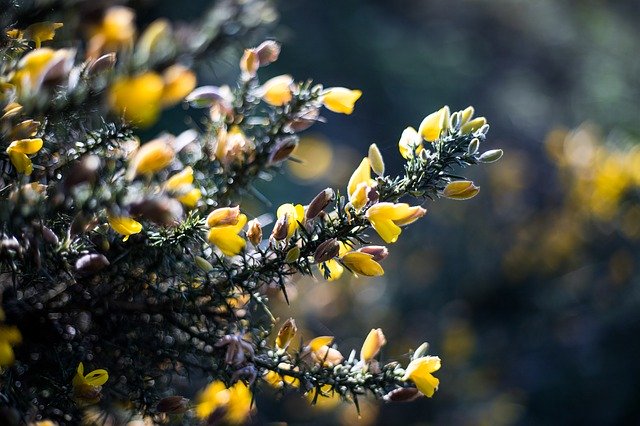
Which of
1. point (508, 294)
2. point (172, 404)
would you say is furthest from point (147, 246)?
point (508, 294)

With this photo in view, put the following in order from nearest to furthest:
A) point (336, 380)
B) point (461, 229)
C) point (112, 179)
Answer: point (112, 179) < point (336, 380) < point (461, 229)

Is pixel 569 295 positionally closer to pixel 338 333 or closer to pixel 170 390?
pixel 338 333

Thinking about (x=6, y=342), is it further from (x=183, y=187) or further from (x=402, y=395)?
(x=402, y=395)

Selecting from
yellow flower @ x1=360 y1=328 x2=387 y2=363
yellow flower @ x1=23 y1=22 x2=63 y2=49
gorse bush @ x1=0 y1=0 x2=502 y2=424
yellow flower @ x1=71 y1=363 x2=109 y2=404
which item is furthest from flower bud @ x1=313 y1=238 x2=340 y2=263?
yellow flower @ x1=23 y1=22 x2=63 y2=49

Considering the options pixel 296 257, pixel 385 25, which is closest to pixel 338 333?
pixel 296 257

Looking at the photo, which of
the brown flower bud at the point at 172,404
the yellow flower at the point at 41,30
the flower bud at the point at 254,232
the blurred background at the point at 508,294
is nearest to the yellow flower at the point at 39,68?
Answer: the yellow flower at the point at 41,30

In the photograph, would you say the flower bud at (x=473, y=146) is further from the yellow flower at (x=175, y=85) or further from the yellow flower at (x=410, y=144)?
the yellow flower at (x=175, y=85)

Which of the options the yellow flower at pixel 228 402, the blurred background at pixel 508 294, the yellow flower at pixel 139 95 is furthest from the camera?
the blurred background at pixel 508 294
